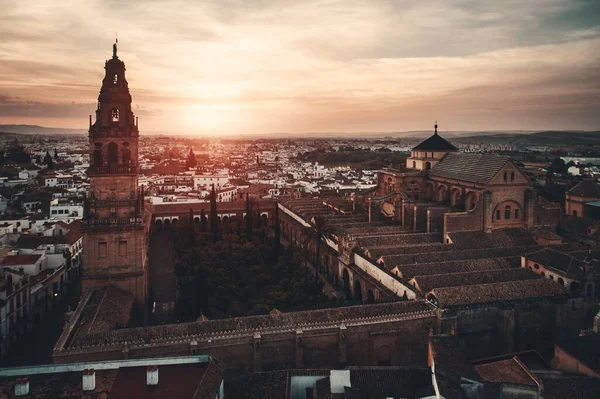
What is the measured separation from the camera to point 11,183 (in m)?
65.2

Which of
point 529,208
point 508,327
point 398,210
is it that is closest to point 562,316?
point 508,327

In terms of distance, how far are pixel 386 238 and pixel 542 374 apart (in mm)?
14363

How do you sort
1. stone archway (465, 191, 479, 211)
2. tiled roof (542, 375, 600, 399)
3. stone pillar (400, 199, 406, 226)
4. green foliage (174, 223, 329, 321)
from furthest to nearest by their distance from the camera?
stone pillar (400, 199, 406, 226) → stone archway (465, 191, 479, 211) → green foliage (174, 223, 329, 321) → tiled roof (542, 375, 600, 399)

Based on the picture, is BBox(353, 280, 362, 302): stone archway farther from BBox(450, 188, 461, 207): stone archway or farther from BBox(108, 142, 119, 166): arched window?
BBox(108, 142, 119, 166): arched window

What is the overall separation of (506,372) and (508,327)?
5.10m

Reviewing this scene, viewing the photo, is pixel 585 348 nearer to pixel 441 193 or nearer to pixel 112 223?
pixel 112 223

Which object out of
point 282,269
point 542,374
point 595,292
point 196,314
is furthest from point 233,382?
point 595,292

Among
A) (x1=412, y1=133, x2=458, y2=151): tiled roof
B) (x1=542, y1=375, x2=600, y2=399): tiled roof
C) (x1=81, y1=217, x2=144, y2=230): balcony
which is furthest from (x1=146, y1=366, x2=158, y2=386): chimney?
(x1=412, y1=133, x2=458, y2=151): tiled roof

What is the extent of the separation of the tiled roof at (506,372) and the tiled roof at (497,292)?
3.63 m

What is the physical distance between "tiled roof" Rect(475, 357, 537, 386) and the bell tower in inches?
577

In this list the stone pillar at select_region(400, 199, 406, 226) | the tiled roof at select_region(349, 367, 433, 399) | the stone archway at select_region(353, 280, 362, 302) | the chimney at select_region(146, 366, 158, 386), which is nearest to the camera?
the chimney at select_region(146, 366, 158, 386)

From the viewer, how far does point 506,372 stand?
16328 mm

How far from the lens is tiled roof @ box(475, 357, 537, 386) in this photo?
1548 centimetres

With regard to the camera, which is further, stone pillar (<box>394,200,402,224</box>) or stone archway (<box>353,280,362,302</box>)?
stone pillar (<box>394,200,402,224</box>)
